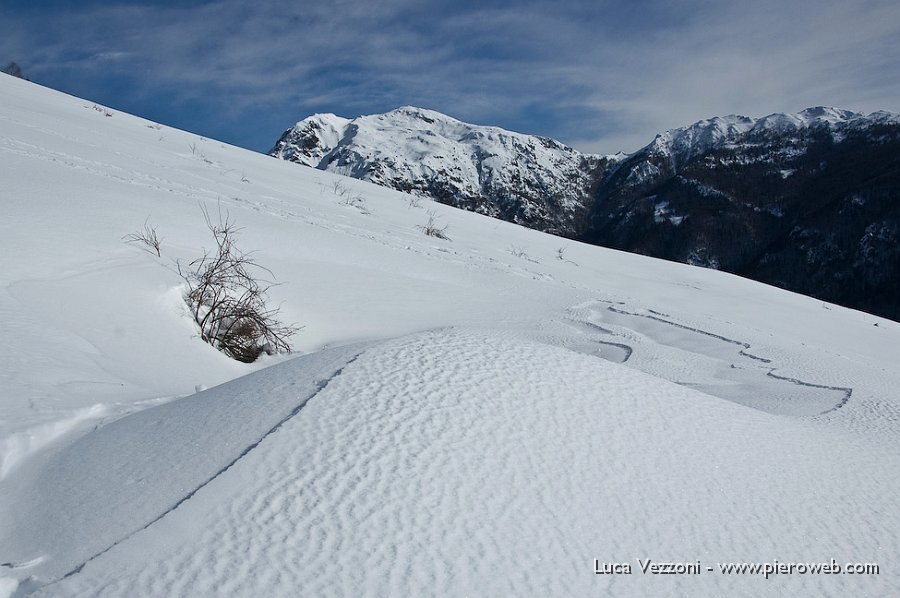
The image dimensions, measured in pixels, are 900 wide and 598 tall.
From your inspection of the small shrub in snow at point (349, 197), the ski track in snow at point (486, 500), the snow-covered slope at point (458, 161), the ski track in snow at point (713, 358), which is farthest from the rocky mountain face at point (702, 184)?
the ski track in snow at point (486, 500)

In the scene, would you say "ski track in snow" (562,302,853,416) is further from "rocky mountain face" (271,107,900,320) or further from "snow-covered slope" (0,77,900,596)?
"rocky mountain face" (271,107,900,320)

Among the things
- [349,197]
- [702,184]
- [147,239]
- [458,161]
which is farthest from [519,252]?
[458,161]

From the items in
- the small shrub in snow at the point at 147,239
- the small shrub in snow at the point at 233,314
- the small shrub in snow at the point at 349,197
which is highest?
the small shrub in snow at the point at 349,197

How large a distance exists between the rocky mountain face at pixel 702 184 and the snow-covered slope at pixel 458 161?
453 millimetres

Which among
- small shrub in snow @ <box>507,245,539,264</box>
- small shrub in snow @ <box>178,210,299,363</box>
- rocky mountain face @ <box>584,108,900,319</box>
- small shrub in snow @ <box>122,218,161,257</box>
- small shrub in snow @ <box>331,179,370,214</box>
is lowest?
small shrub in snow @ <box>178,210,299,363</box>

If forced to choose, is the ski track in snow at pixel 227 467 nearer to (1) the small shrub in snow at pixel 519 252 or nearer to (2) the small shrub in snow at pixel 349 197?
(1) the small shrub in snow at pixel 519 252

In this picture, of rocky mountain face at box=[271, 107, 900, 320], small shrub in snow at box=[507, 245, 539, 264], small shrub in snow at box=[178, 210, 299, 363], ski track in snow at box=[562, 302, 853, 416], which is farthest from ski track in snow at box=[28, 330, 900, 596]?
rocky mountain face at box=[271, 107, 900, 320]

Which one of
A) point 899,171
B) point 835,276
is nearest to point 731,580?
point 835,276

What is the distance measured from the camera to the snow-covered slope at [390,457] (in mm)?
896

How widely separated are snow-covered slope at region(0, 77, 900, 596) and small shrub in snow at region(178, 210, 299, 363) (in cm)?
13

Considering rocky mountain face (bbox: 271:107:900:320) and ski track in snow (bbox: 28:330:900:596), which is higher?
rocky mountain face (bbox: 271:107:900:320)

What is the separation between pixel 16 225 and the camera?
2.78 metres

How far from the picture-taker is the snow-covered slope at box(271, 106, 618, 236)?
145 m

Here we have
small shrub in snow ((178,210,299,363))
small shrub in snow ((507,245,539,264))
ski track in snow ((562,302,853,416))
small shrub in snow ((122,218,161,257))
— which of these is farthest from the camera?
small shrub in snow ((507,245,539,264))
